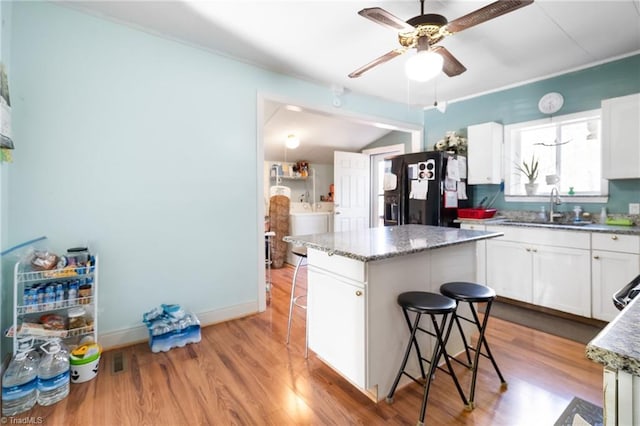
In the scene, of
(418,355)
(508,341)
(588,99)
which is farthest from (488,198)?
(418,355)

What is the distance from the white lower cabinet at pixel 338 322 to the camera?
165cm

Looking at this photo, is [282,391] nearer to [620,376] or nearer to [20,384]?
[20,384]

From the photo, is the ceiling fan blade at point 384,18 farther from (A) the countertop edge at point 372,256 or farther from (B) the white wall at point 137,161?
(B) the white wall at point 137,161

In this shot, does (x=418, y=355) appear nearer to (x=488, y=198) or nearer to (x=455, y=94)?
(x=488, y=198)

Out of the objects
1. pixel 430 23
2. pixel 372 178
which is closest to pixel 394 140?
pixel 372 178

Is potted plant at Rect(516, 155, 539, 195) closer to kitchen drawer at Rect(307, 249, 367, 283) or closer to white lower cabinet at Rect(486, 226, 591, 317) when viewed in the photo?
white lower cabinet at Rect(486, 226, 591, 317)

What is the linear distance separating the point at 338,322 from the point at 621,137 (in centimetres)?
308

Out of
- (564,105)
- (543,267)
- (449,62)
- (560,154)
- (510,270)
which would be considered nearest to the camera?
(449,62)

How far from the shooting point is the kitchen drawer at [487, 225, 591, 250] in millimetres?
2695

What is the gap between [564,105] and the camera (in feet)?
10.8

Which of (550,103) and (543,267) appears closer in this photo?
(543,267)

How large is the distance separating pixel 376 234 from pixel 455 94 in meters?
2.89

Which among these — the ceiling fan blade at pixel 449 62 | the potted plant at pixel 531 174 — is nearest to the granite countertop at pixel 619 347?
the ceiling fan blade at pixel 449 62

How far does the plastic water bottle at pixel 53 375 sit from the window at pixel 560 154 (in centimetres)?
451
